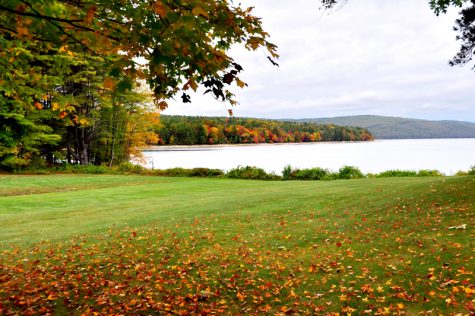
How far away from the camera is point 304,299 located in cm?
570

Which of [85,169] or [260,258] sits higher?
[85,169]

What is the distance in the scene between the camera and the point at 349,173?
2653cm

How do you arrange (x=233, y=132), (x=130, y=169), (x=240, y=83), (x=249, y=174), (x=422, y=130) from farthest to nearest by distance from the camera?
(x=422, y=130) → (x=233, y=132) → (x=130, y=169) → (x=249, y=174) → (x=240, y=83)

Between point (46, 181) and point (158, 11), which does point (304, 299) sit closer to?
point (158, 11)

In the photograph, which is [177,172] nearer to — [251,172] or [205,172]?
[205,172]

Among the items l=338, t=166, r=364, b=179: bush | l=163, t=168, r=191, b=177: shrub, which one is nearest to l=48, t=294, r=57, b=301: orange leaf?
l=338, t=166, r=364, b=179: bush

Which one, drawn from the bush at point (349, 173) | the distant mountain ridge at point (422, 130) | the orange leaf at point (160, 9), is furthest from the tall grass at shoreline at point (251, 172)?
the distant mountain ridge at point (422, 130)

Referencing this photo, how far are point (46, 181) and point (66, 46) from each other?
25029 millimetres

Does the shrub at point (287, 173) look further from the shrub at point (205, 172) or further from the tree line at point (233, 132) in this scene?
the tree line at point (233, 132)

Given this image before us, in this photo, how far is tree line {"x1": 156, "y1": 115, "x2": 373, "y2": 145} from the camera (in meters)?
80.9

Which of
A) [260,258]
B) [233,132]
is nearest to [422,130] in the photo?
[233,132]

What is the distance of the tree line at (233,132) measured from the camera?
80.9m

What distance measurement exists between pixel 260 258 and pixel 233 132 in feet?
265

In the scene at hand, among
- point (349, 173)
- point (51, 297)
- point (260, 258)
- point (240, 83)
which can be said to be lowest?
point (51, 297)
